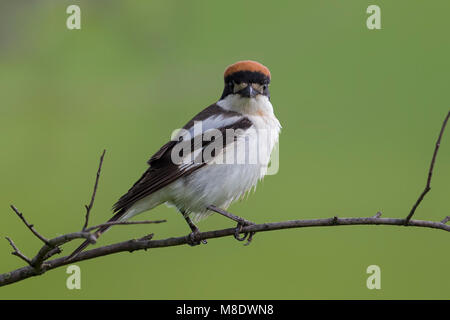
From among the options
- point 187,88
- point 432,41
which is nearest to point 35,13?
point 187,88

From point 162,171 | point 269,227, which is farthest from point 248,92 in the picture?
point 269,227

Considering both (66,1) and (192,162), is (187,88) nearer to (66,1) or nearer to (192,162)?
(66,1)

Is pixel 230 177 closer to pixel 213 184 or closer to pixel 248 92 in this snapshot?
pixel 213 184

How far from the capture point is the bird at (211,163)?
353cm

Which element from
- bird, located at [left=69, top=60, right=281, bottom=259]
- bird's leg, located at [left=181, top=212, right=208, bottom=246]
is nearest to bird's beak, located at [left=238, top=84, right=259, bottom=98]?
bird, located at [left=69, top=60, right=281, bottom=259]

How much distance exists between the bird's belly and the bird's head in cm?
48

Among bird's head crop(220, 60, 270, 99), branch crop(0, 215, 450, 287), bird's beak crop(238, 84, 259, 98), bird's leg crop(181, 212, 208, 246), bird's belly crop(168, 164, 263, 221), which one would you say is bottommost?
bird's leg crop(181, 212, 208, 246)

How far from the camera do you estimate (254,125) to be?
3695 millimetres

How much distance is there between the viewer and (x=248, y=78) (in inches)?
150

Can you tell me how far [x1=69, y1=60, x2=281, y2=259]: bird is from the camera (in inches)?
139

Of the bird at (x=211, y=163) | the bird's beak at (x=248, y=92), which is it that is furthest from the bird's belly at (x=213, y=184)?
the bird's beak at (x=248, y=92)

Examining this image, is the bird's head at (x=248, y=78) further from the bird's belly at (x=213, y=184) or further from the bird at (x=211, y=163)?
the bird's belly at (x=213, y=184)

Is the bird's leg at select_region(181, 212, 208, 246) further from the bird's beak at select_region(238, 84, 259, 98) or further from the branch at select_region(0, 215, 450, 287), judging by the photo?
the bird's beak at select_region(238, 84, 259, 98)

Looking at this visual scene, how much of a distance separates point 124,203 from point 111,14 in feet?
13.7
